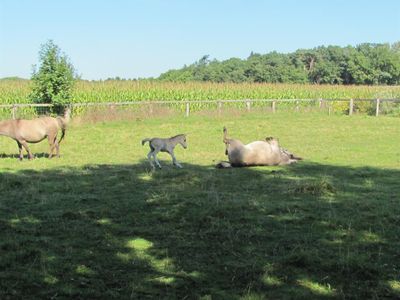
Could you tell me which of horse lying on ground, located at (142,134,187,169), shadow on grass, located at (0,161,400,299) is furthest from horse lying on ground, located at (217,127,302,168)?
shadow on grass, located at (0,161,400,299)

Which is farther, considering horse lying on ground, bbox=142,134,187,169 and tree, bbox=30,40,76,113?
tree, bbox=30,40,76,113

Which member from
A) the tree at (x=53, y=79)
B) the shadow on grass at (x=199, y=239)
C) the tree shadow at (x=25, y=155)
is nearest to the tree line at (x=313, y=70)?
the tree at (x=53, y=79)

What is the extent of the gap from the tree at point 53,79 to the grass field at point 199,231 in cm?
1239

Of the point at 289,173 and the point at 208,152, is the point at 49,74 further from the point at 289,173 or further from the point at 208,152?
the point at 289,173

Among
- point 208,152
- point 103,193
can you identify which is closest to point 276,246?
point 103,193

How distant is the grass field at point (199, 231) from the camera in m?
5.14

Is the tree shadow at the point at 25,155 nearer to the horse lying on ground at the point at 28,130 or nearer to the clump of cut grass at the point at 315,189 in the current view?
the horse lying on ground at the point at 28,130

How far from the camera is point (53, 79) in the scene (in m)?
26.4

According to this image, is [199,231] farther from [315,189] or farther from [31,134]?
[31,134]

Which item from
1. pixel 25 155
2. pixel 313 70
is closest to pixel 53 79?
pixel 25 155

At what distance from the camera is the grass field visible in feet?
16.9

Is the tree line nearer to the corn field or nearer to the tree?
the corn field

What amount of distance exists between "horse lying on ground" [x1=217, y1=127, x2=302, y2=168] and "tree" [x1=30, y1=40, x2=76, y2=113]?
1480cm

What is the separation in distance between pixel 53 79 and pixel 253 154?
16017mm
